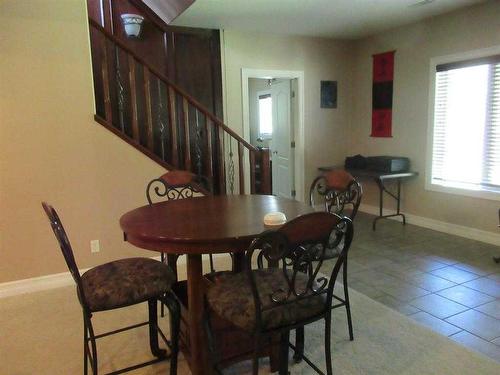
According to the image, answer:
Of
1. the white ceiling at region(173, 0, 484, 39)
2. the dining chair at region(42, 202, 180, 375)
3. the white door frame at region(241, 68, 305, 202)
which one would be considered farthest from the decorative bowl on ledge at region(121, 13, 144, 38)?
the dining chair at region(42, 202, 180, 375)

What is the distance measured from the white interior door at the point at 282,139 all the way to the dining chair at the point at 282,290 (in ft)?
13.7

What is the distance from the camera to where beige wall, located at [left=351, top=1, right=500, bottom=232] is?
4.29m

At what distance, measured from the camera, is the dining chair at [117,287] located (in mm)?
1779

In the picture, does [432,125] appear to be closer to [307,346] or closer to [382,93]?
[382,93]

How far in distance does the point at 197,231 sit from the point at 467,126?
3952 mm

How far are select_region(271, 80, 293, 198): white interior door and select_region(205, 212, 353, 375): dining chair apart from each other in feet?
13.7

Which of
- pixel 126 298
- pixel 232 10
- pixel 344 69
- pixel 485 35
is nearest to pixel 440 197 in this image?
pixel 485 35

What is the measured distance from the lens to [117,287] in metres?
1.89

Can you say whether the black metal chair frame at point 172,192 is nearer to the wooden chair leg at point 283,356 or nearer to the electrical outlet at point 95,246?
the electrical outlet at point 95,246

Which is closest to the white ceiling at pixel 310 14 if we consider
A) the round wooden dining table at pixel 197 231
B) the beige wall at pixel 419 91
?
the beige wall at pixel 419 91

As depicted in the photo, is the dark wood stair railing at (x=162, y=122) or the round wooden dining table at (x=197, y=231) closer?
the round wooden dining table at (x=197, y=231)

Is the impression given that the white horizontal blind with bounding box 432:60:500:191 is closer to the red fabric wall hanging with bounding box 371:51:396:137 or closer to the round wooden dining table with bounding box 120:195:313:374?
the red fabric wall hanging with bounding box 371:51:396:137

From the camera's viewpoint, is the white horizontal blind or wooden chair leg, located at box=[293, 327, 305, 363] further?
the white horizontal blind

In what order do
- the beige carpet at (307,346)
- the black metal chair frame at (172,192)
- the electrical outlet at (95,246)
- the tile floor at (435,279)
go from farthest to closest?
the electrical outlet at (95,246) → the tile floor at (435,279) → the black metal chair frame at (172,192) → the beige carpet at (307,346)
